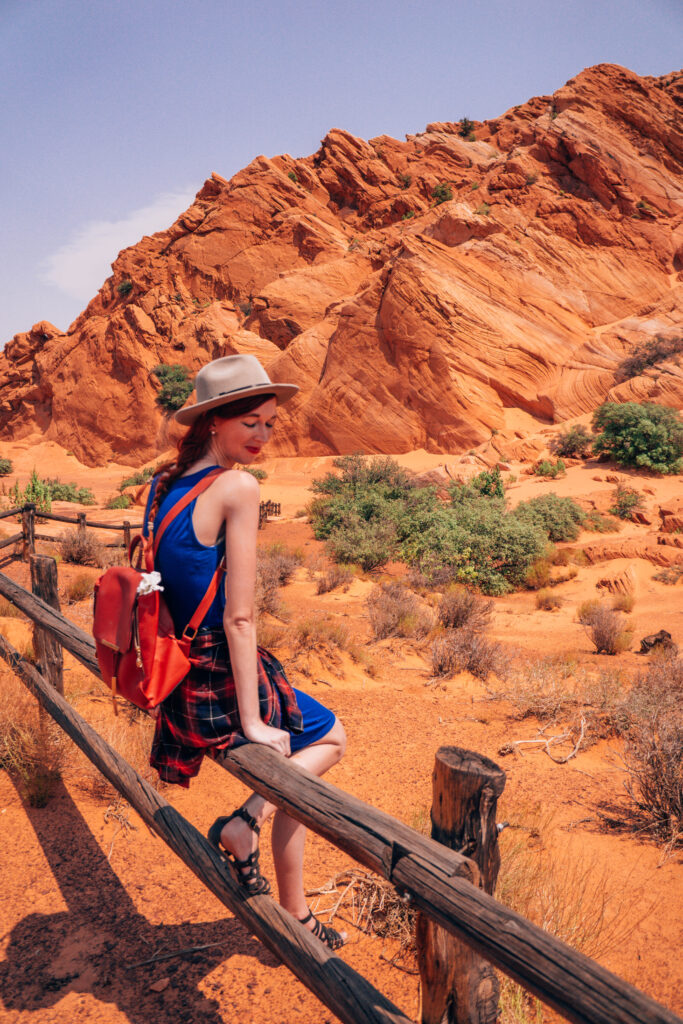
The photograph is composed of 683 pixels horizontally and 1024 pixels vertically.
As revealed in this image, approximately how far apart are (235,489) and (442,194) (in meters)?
41.1

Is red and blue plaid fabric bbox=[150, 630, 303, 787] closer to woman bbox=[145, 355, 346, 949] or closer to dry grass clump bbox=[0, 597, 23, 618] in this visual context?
woman bbox=[145, 355, 346, 949]

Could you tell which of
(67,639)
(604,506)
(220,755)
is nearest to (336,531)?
(604,506)

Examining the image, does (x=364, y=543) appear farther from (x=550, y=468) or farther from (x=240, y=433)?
(x=240, y=433)

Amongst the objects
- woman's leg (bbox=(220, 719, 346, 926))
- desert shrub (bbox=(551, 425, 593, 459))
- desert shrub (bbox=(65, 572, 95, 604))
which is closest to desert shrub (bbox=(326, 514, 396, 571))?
desert shrub (bbox=(65, 572, 95, 604))

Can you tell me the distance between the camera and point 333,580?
34.0 ft

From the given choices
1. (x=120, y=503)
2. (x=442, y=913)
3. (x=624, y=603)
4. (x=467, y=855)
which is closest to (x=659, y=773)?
(x=467, y=855)

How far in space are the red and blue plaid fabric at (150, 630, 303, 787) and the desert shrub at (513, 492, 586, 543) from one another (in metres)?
11.8

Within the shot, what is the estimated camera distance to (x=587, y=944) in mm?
2732

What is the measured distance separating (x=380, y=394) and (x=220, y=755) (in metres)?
23.6

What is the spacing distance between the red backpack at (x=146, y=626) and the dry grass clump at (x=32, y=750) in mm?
2471

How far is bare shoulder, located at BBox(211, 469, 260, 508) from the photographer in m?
1.71

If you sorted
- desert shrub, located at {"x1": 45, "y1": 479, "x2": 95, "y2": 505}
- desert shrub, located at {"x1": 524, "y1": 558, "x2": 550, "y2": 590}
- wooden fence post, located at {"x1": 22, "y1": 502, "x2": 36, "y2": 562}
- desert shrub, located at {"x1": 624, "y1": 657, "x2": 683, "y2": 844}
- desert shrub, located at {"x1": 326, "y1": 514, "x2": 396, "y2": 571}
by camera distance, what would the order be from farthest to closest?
1. desert shrub, located at {"x1": 45, "y1": 479, "x2": 95, "y2": 505}
2. desert shrub, located at {"x1": 326, "y1": 514, "x2": 396, "y2": 571}
3. desert shrub, located at {"x1": 524, "y1": 558, "x2": 550, "y2": 590}
4. wooden fence post, located at {"x1": 22, "y1": 502, "x2": 36, "y2": 562}
5. desert shrub, located at {"x1": 624, "y1": 657, "x2": 683, "y2": 844}

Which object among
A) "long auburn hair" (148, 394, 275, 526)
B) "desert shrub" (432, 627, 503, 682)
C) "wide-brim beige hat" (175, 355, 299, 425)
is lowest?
"desert shrub" (432, 627, 503, 682)

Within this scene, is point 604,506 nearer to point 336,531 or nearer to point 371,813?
point 336,531
